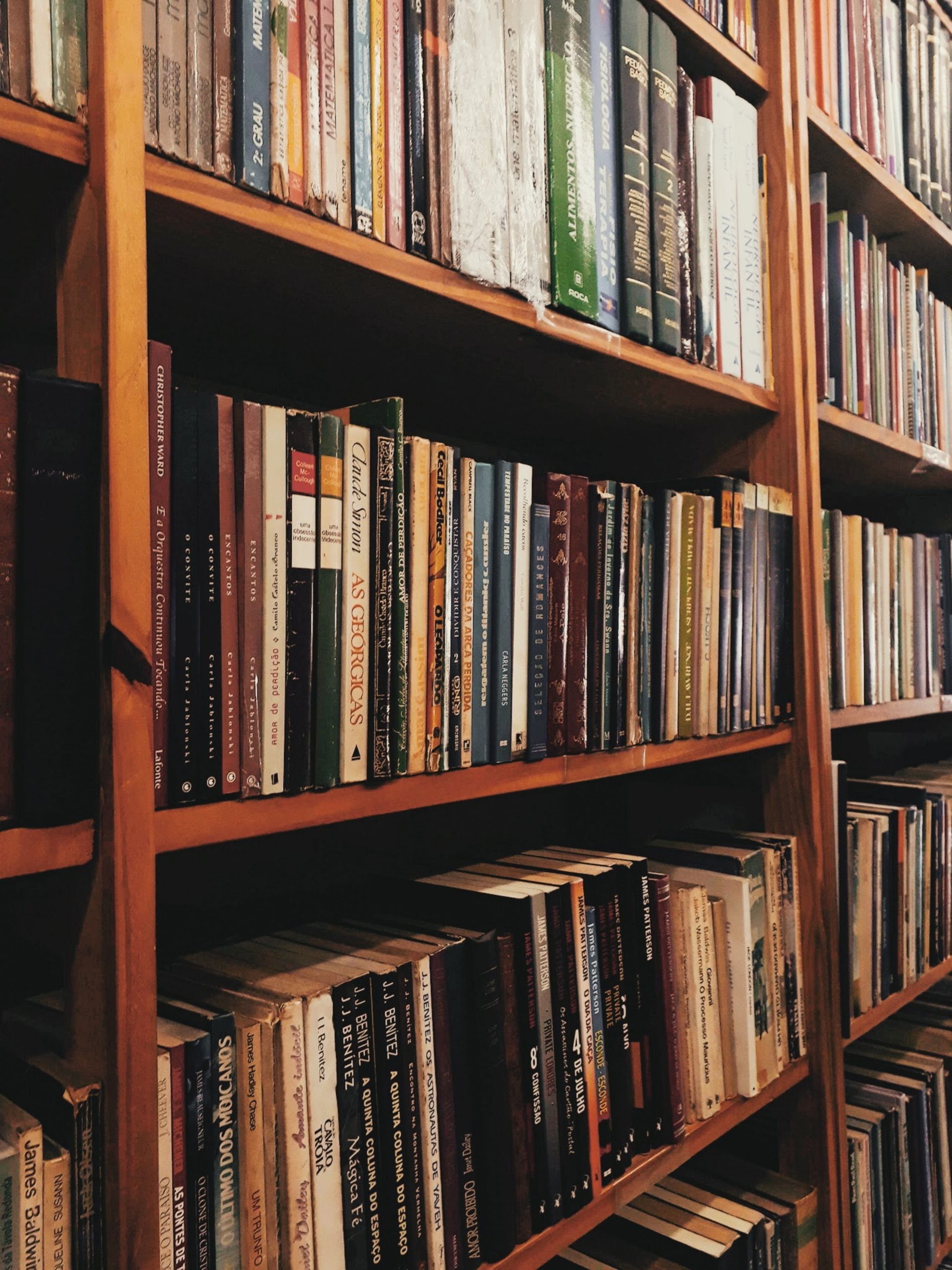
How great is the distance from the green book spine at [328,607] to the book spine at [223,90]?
6.6 inches

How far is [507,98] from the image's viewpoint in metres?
0.78

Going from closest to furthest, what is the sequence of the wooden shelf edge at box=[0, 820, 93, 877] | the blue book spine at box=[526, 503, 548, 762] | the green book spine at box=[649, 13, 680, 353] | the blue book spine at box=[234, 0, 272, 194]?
the wooden shelf edge at box=[0, 820, 93, 877], the blue book spine at box=[234, 0, 272, 194], the blue book spine at box=[526, 503, 548, 762], the green book spine at box=[649, 13, 680, 353]

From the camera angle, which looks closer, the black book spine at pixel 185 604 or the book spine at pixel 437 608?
the black book spine at pixel 185 604

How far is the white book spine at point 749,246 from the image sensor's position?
1.07 m

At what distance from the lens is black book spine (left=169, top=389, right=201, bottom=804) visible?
0.56m

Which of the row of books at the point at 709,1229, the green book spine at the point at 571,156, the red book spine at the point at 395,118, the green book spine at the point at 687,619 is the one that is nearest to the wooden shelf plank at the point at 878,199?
the green book spine at the point at 571,156

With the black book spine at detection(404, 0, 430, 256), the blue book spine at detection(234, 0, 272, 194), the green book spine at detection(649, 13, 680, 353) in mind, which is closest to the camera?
the blue book spine at detection(234, 0, 272, 194)

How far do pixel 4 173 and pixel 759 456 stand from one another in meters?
0.88

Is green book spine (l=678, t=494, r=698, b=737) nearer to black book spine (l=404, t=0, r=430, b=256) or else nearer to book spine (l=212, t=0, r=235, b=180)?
black book spine (l=404, t=0, r=430, b=256)

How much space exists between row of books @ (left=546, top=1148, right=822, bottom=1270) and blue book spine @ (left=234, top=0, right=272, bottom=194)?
100 centimetres

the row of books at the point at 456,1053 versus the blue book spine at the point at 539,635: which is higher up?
the blue book spine at the point at 539,635

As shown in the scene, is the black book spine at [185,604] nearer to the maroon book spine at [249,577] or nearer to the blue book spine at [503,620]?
the maroon book spine at [249,577]

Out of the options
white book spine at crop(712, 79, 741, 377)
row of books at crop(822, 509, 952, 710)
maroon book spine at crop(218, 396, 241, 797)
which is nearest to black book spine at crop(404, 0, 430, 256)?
maroon book spine at crop(218, 396, 241, 797)

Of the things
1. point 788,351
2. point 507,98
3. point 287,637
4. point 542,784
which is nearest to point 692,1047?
point 542,784
